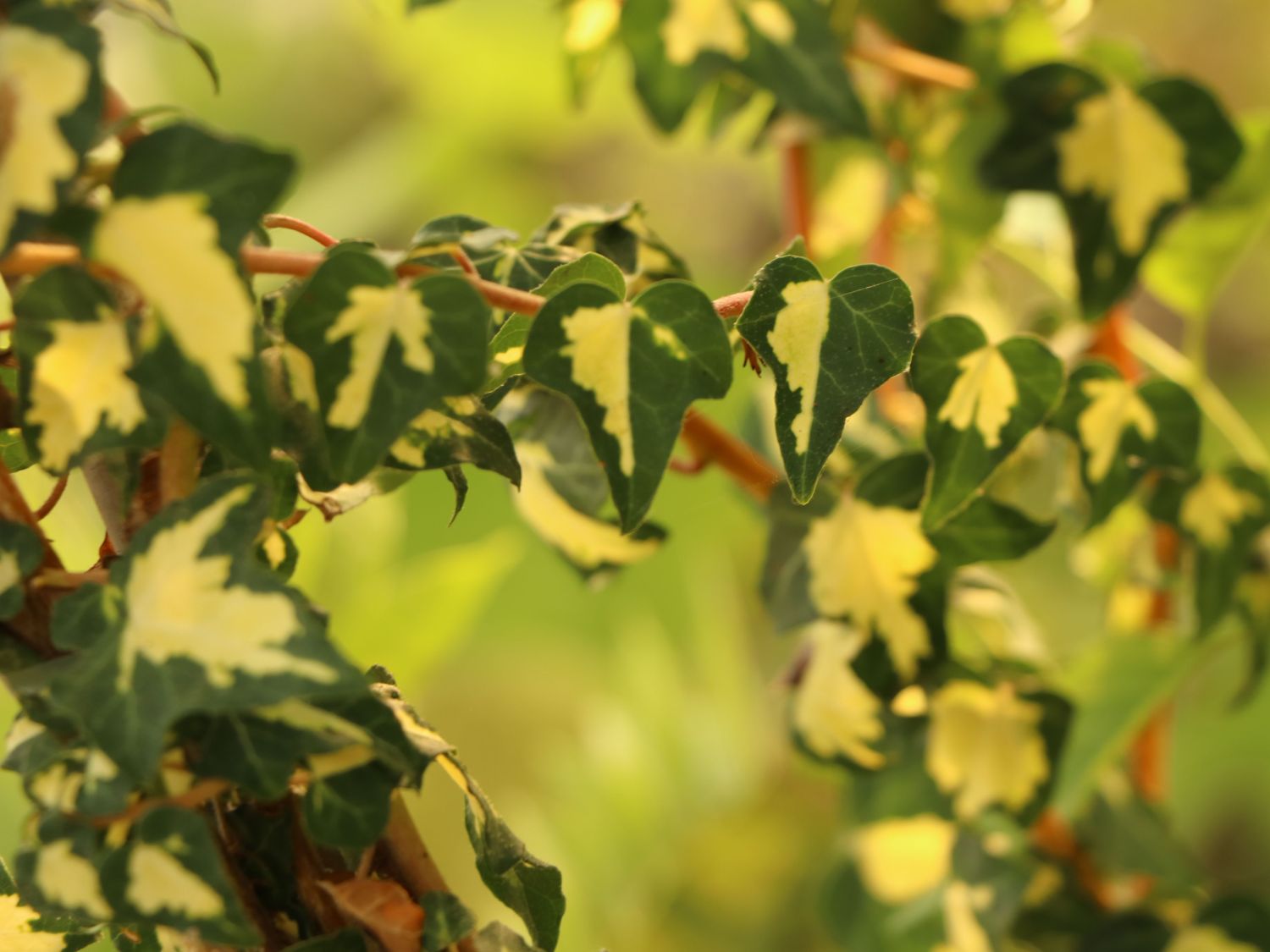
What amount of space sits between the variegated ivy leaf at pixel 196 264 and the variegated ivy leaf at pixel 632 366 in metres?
0.08

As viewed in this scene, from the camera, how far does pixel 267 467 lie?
253 millimetres

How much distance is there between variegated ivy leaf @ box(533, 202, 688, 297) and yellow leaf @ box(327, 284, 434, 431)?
0.15 meters

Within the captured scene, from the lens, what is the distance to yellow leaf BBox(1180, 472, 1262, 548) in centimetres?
54

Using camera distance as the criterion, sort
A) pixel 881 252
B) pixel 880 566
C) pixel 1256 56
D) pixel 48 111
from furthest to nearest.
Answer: pixel 1256 56, pixel 881 252, pixel 880 566, pixel 48 111

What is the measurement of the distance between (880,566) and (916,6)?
1.18ft

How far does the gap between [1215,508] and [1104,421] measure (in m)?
0.11

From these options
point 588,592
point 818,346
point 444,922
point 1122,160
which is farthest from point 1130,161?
point 588,592

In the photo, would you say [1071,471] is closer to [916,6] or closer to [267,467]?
[916,6]

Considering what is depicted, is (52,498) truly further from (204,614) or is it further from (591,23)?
(591,23)

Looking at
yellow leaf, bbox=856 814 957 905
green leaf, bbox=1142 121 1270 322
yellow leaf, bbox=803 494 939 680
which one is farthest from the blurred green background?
yellow leaf, bbox=803 494 939 680

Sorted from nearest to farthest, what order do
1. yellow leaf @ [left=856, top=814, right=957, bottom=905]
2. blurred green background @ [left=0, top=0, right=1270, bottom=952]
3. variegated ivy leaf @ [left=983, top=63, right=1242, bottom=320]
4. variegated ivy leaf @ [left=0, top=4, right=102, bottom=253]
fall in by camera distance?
variegated ivy leaf @ [left=0, top=4, right=102, bottom=253] → variegated ivy leaf @ [left=983, top=63, right=1242, bottom=320] → yellow leaf @ [left=856, top=814, right=957, bottom=905] → blurred green background @ [left=0, top=0, right=1270, bottom=952]

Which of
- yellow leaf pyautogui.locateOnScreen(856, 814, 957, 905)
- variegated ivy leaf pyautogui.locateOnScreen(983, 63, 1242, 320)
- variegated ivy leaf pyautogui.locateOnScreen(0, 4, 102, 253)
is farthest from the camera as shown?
yellow leaf pyautogui.locateOnScreen(856, 814, 957, 905)

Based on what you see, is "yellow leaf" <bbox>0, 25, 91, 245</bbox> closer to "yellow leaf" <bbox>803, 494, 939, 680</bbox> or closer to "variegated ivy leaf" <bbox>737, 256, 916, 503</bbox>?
"variegated ivy leaf" <bbox>737, 256, 916, 503</bbox>

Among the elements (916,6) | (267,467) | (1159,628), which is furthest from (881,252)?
(267,467)
